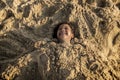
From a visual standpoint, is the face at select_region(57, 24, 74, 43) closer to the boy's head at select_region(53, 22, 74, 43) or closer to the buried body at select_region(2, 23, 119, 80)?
the boy's head at select_region(53, 22, 74, 43)

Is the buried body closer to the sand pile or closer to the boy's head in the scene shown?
the sand pile

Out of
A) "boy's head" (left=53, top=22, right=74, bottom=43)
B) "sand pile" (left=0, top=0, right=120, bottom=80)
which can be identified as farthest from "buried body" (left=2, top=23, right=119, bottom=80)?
"boy's head" (left=53, top=22, right=74, bottom=43)

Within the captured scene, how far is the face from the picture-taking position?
12.7ft

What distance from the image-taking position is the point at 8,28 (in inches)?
158

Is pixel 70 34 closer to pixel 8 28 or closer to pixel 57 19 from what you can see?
pixel 57 19

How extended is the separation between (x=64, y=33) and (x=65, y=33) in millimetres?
21

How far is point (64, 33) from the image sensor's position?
12.8 ft

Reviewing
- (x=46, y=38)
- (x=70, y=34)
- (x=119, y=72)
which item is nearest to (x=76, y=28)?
(x=70, y=34)

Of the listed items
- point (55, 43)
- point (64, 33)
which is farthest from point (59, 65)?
point (64, 33)

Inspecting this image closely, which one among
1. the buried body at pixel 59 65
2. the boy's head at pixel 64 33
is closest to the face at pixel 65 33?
the boy's head at pixel 64 33

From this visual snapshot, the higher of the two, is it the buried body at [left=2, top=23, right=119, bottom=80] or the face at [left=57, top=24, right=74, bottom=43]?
the face at [left=57, top=24, right=74, bottom=43]

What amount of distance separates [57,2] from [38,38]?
2.14 ft

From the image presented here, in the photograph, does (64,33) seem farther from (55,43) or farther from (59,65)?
(59,65)

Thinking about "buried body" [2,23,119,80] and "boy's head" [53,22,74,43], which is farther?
"boy's head" [53,22,74,43]
